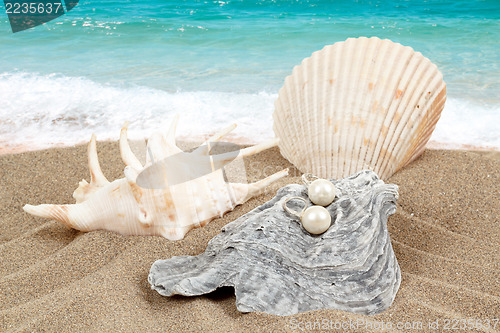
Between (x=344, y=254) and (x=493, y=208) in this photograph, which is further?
(x=493, y=208)

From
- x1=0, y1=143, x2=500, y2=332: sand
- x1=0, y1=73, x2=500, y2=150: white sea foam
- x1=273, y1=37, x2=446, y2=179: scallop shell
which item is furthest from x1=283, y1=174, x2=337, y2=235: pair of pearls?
x1=0, y1=73, x2=500, y2=150: white sea foam

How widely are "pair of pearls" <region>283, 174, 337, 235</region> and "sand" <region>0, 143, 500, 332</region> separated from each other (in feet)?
1.00

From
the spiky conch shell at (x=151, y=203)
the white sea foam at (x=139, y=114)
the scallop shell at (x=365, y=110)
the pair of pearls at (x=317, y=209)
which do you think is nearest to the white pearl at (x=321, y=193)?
the pair of pearls at (x=317, y=209)

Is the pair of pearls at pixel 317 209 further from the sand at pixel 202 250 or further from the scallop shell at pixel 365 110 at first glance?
the scallop shell at pixel 365 110

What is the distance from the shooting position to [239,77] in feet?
Answer: 16.7

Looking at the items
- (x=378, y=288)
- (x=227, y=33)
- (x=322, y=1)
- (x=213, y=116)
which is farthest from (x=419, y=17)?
(x=378, y=288)

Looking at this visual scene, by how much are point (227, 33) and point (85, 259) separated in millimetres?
6444

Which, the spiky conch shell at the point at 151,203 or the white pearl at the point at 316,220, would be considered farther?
the spiky conch shell at the point at 151,203

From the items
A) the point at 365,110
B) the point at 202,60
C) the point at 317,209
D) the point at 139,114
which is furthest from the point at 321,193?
the point at 202,60

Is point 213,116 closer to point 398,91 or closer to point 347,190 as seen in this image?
point 398,91

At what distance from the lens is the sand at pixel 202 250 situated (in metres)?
1.35

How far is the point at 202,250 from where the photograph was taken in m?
1.79

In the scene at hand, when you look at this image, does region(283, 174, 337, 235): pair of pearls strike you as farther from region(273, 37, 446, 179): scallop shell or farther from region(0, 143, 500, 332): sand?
region(273, 37, 446, 179): scallop shell

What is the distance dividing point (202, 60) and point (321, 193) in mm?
4714
